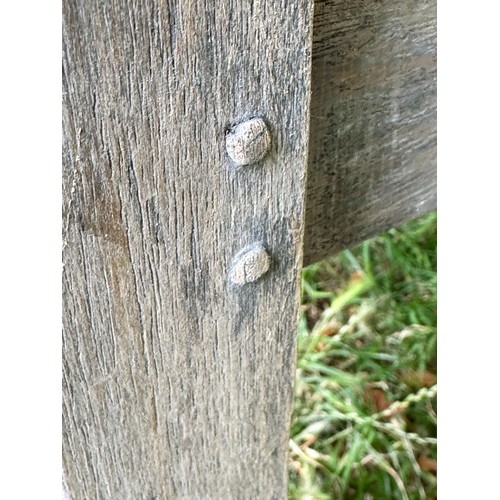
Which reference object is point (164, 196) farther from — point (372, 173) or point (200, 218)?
point (372, 173)

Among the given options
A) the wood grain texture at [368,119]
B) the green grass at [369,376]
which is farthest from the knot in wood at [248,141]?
the green grass at [369,376]

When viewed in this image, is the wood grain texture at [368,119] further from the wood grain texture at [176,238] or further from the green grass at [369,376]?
the green grass at [369,376]

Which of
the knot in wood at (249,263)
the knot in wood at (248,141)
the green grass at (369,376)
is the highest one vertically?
the knot in wood at (248,141)

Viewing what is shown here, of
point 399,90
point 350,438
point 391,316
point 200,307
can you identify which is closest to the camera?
point 200,307

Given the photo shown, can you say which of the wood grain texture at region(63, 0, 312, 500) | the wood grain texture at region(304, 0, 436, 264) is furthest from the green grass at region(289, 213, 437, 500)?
the wood grain texture at region(63, 0, 312, 500)

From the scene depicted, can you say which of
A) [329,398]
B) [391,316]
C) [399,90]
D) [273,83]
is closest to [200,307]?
[273,83]

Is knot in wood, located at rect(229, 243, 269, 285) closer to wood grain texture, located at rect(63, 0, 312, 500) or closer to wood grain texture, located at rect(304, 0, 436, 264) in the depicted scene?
wood grain texture, located at rect(63, 0, 312, 500)

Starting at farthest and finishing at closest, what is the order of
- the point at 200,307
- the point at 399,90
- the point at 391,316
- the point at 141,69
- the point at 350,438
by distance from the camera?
the point at 391,316
the point at 350,438
the point at 399,90
the point at 200,307
the point at 141,69
